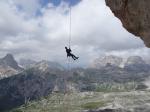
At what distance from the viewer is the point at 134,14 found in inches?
1574

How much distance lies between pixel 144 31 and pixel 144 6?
4.92m

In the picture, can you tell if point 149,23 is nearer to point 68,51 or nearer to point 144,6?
point 144,6

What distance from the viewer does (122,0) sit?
1571 inches

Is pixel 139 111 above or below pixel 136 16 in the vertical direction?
below

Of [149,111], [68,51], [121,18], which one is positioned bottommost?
[149,111]

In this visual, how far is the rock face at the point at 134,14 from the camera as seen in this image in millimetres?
37906

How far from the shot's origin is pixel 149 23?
3878 centimetres

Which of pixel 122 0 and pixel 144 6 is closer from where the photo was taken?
pixel 144 6

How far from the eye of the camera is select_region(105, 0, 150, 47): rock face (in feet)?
124

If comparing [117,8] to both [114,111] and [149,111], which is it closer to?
[114,111]

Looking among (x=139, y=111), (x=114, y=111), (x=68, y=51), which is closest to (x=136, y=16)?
(x=68, y=51)

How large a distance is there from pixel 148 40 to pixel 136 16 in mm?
4640

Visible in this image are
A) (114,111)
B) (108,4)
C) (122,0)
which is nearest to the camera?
(122,0)

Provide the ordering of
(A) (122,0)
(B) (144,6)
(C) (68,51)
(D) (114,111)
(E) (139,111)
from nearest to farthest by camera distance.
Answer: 1. (B) (144,6)
2. (A) (122,0)
3. (C) (68,51)
4. (D) (114,111)
5. (E) (139,111)
